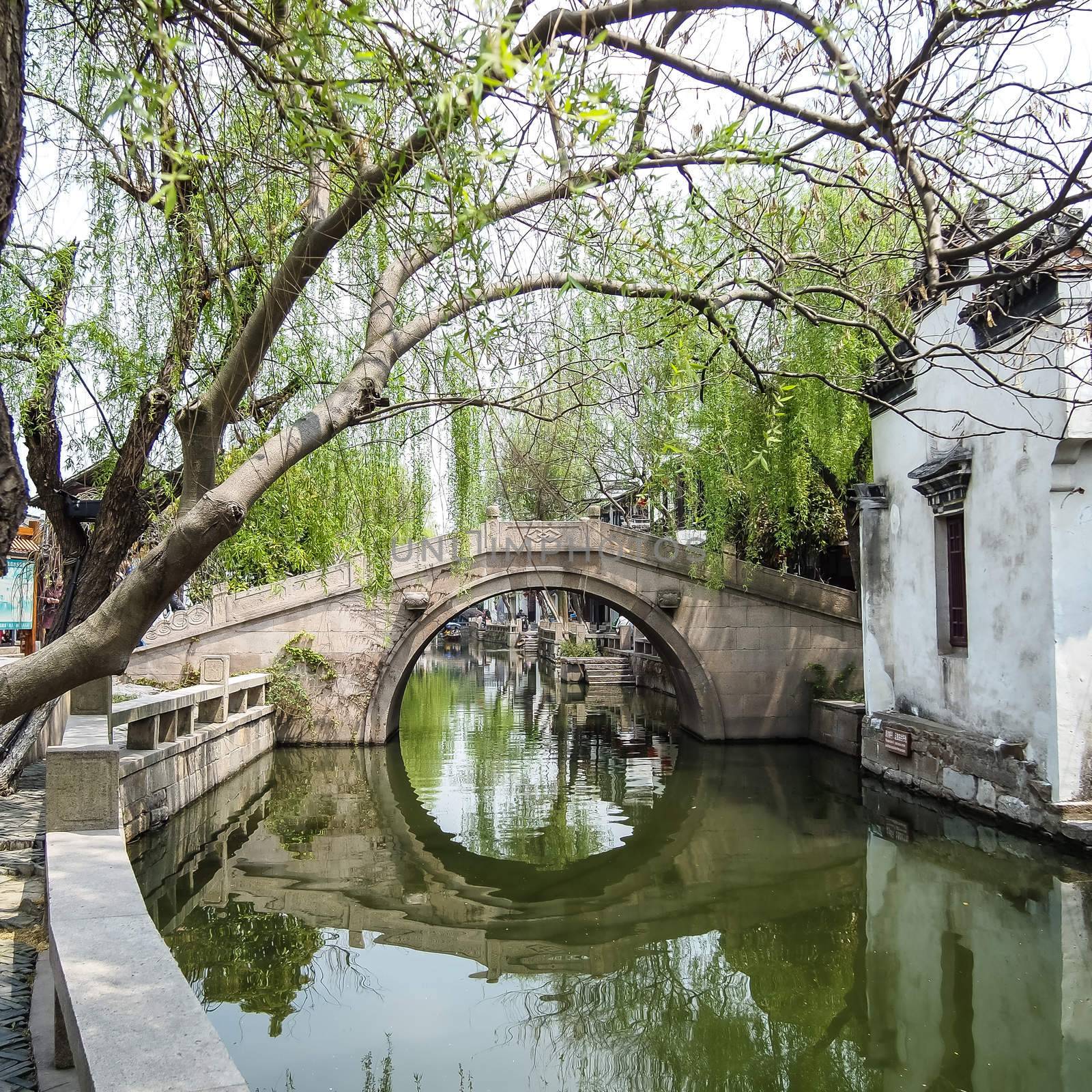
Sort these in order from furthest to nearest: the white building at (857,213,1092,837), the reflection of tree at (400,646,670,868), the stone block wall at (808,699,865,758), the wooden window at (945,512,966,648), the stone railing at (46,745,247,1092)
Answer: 1. the stone block wall at (808,699,865,758)
2. the wooden window at (945,512,966,648)
3. the reflection of tree at (400,646,670,868)
4. the white building at (857,213,1092,837)
5. the stone railing at (46,745,247,1092)

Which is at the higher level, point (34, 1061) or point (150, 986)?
point (150, 986)

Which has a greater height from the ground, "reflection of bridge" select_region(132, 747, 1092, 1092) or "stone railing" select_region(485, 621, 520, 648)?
"stone railing" select_region(485, 621, 520, 648)

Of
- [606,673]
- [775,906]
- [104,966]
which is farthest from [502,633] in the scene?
[104,966]

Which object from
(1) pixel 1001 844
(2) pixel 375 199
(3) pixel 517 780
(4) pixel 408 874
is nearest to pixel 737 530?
(3) pixel 517 780

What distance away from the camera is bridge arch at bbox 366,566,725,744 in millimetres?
12633

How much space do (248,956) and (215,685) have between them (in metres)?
5.00

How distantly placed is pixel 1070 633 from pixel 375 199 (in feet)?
19.2

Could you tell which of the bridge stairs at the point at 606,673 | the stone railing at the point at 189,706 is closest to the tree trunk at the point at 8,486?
the stone railing at the point at 189,706

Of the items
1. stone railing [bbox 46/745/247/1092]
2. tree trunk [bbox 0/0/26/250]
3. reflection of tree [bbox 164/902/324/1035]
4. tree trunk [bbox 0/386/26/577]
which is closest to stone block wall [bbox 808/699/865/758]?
reflection of tree [bbox 164/902/324/1035]

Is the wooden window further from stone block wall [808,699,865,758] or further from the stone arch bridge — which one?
the stone arch bridge

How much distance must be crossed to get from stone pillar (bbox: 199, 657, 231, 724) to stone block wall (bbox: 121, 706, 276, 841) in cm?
12

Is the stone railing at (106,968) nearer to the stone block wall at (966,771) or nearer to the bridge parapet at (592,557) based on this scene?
the stone block wall at (966,771)

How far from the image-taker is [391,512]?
25.7 ft

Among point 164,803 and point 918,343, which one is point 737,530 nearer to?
point 918,343
